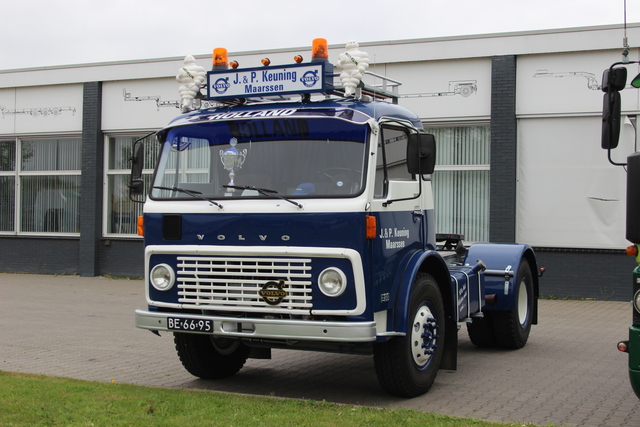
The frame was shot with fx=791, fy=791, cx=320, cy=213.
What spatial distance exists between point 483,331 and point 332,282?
4109mm

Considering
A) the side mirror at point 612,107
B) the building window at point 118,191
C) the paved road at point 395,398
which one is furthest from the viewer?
the building window at point 118,191

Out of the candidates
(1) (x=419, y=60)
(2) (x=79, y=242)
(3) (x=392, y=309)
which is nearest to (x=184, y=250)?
(3) (x=392, y=309)

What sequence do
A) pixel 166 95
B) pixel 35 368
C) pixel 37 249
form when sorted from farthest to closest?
pixel 37 249 < pixel 166 95 < pixel 35 368

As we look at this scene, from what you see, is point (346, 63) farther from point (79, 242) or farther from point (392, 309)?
point (79, 242)

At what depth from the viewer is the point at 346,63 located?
708cm

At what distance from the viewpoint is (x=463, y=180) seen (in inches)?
656

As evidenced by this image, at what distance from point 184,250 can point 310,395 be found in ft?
5.76

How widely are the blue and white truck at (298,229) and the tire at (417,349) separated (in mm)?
14

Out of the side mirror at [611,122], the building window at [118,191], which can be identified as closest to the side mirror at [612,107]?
the side mirror at [611,122]

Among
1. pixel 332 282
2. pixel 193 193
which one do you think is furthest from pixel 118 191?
pixel 332 282

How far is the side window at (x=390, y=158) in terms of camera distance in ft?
22.1

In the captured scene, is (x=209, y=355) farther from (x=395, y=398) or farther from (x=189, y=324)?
(x=395, y=398)

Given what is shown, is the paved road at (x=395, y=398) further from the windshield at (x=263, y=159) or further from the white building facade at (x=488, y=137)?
the white building facade at (x=488, y=137)

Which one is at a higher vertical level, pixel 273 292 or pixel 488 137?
pixel 488 137
